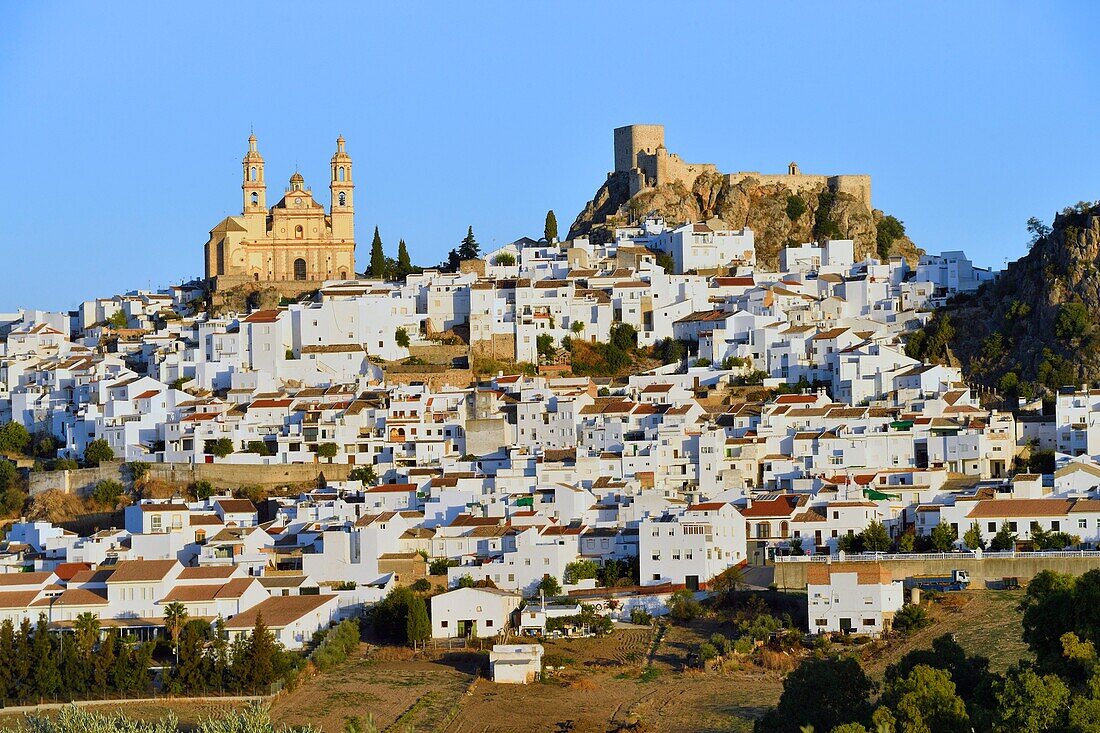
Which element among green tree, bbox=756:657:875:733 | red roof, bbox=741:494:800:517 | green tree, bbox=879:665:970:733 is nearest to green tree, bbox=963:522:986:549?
red roof, bbox=741:494:800:517

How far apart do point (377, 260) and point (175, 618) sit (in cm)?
2951

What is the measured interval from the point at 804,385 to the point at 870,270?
9173mm

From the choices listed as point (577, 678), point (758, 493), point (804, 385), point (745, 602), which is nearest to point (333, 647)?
point (577, 678)

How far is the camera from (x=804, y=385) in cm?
5584

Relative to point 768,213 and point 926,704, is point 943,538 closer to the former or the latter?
point 926,704

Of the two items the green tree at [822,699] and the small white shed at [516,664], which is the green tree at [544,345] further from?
the green tree at [822,699]

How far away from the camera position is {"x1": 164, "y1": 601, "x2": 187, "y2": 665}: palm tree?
40562 mm

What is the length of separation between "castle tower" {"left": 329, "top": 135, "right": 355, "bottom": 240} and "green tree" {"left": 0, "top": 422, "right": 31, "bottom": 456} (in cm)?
1518

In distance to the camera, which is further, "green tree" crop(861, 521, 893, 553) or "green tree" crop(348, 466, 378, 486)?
"green tree" crop(348, 466, 378, 486)

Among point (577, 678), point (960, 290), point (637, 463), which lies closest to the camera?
point (577, 678)

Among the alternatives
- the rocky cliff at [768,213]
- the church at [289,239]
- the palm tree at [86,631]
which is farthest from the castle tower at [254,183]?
the palm tree at [86,631]

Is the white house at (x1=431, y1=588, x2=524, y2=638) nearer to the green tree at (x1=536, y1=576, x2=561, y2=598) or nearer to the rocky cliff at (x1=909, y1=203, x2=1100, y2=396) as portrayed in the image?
the green tree at (x1=536, y1=576, x2=561, y2=598)

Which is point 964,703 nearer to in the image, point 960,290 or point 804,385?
point 804,385

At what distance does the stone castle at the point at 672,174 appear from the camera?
74375 millimetres
